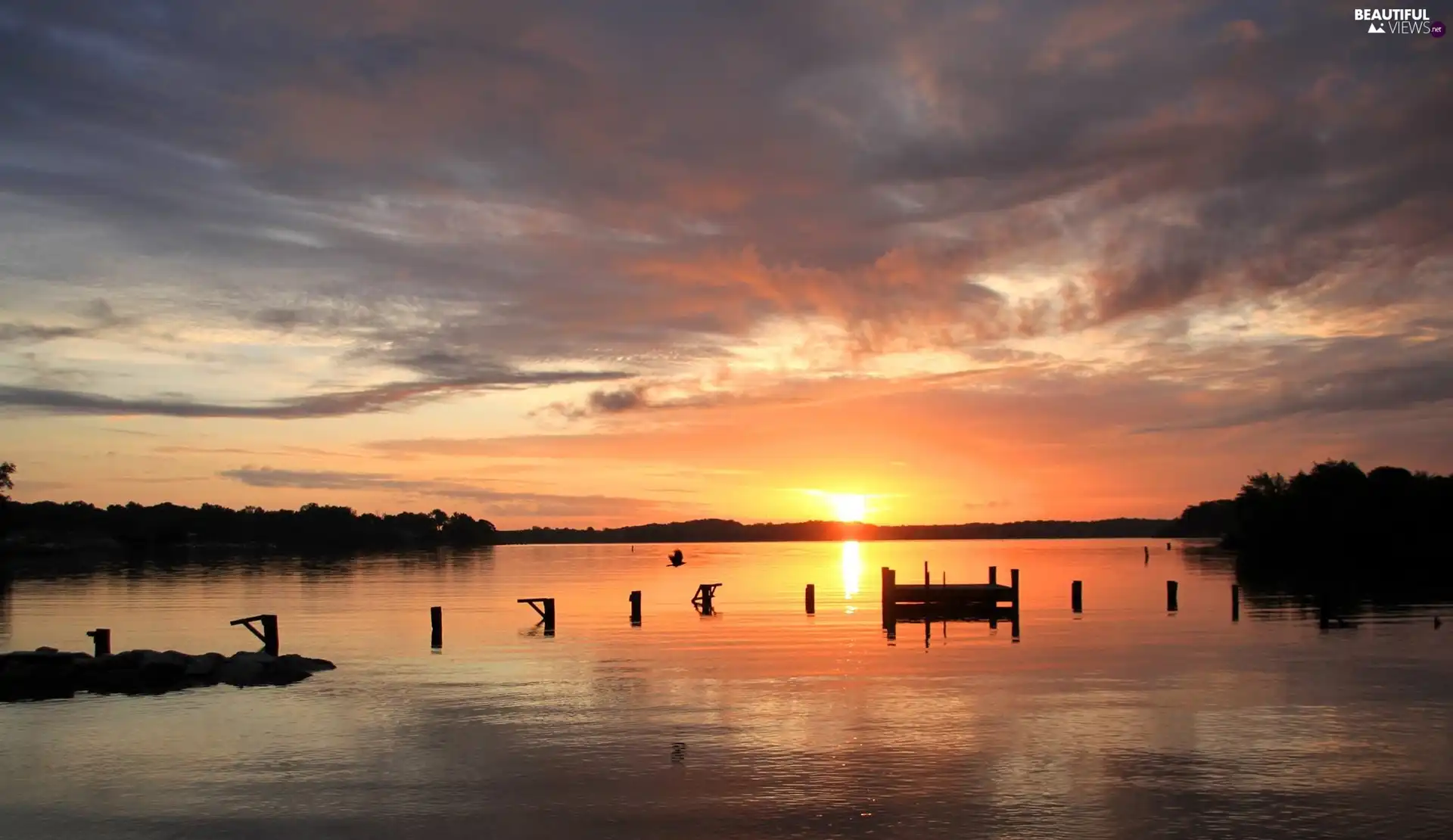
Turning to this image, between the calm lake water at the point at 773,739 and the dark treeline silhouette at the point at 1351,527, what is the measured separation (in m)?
67.3

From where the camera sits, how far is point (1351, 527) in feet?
393

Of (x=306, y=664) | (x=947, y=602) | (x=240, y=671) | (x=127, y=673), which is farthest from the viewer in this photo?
(x=947, y=602)

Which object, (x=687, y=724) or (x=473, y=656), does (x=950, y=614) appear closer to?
(x=473, y=656)

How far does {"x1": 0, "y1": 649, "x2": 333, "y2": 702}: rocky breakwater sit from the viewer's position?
3177cm

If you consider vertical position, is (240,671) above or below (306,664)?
above

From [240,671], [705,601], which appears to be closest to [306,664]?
[240,671]

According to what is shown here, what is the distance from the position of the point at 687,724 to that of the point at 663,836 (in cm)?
894

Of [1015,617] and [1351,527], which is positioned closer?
[1015,617]

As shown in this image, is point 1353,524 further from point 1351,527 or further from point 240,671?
point 240,671

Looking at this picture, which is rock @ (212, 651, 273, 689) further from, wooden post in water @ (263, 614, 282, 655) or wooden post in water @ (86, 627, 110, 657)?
wooden post in water @ (86, 627, 110, 657)

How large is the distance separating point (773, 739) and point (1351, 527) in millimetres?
117186

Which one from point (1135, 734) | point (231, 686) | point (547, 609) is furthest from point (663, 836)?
point (547, 609)

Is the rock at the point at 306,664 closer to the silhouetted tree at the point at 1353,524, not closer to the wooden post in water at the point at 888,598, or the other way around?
the wooden post in water at the point at 888,598

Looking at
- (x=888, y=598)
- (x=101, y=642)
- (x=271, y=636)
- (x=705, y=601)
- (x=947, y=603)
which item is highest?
(x=101, y=642)
